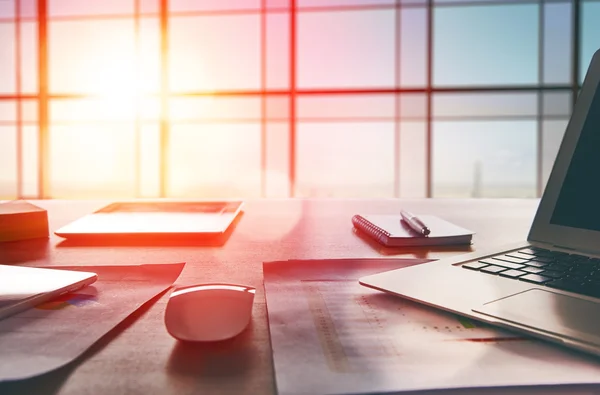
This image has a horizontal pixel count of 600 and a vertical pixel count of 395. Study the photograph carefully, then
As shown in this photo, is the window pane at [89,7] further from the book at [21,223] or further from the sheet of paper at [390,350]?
the sheet of paper at [390,350]

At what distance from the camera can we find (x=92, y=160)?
493 cm

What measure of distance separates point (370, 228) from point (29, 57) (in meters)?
4.86

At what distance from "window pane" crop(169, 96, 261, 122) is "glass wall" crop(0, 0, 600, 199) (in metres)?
0.02

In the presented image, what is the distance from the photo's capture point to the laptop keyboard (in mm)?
451

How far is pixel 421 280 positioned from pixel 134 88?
4.49 metres

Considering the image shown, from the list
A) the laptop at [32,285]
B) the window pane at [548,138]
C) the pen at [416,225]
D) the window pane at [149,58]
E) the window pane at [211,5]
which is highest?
the window pane at [211,5]

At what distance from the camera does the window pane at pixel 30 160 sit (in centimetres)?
459

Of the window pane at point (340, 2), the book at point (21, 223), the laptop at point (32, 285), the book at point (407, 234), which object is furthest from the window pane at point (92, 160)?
the laptop at point (32, 285)

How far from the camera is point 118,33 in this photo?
15.1 feet

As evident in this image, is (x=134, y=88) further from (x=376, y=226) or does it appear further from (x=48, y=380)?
(x=48, y=380)

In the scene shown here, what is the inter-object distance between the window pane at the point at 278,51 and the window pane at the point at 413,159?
1319 millimetres

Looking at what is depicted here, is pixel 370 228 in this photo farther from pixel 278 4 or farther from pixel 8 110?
pixel 8 110

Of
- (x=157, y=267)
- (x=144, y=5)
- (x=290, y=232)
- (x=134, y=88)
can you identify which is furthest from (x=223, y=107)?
(x=157, y=267)

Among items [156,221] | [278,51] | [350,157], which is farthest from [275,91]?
[156,221]
